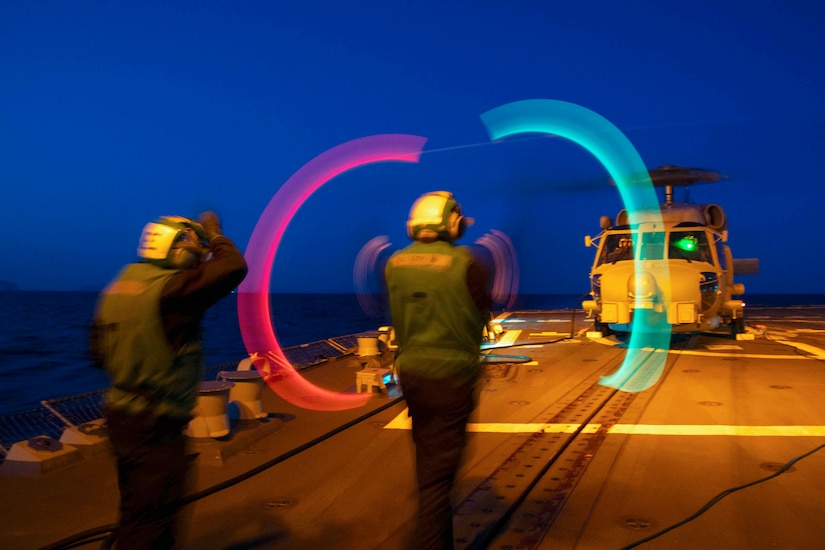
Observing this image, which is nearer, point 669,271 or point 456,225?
point 456,225

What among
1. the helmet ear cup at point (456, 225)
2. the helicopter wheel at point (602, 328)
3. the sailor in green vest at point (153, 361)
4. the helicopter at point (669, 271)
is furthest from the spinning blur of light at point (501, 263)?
the helicopter wheel at point (602, 328)

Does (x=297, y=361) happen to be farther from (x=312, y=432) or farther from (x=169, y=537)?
(x=169, y=537)

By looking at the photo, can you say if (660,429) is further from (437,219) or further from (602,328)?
(602,328)

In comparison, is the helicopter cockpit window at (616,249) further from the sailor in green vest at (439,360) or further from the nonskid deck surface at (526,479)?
the sailor in green vest at (439,360)

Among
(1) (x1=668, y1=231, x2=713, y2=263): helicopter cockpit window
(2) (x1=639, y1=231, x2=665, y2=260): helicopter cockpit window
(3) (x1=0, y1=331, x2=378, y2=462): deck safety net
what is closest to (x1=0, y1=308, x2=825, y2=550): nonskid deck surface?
(3) (x1=0, y1=331, x2=378, y2=462): deck safety net

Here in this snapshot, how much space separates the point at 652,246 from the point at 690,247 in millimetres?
866

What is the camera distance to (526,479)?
521 centimetres

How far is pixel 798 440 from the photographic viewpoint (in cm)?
627

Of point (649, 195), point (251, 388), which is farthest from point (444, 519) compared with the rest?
point (649, 195)

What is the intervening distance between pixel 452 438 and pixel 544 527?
47.0 inches

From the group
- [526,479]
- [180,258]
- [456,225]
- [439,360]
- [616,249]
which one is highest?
[616,249]

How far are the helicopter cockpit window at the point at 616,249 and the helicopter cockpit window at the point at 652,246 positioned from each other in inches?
12.6

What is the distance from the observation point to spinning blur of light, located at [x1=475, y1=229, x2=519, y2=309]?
146 inches

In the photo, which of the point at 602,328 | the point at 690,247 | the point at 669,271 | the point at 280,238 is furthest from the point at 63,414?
the point at 602,328
